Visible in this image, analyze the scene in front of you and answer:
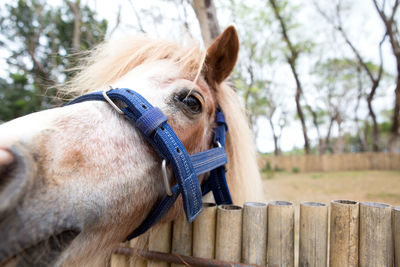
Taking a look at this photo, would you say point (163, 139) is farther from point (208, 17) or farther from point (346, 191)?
point (346, 191)

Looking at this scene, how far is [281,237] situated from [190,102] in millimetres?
946

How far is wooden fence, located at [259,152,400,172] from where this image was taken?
13552 millimetres

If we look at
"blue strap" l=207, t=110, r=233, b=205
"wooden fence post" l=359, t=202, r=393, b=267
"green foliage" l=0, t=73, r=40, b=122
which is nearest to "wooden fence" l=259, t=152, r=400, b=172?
"blue strap" l=207, t=110, r=233, b=205

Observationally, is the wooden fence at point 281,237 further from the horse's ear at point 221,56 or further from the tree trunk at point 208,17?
the tree trunk at point 208,17

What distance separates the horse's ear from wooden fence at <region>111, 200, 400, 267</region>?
0.90 meters

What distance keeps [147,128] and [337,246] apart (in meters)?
1.21

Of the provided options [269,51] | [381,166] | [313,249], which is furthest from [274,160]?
[313,249]

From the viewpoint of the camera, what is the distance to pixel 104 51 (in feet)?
5.96

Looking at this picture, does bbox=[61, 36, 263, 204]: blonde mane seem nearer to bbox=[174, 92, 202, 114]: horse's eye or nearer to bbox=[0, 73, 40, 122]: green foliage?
bbox=[174, 92, 202, 114]: horse's eye

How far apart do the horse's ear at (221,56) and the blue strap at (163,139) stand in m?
0.68

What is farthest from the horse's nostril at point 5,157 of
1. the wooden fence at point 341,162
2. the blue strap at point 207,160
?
the wooden fence at point 341,162

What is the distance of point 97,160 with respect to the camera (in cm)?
85

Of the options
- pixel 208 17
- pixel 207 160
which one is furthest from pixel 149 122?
pixel 208 17

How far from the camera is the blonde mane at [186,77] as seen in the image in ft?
4.91
